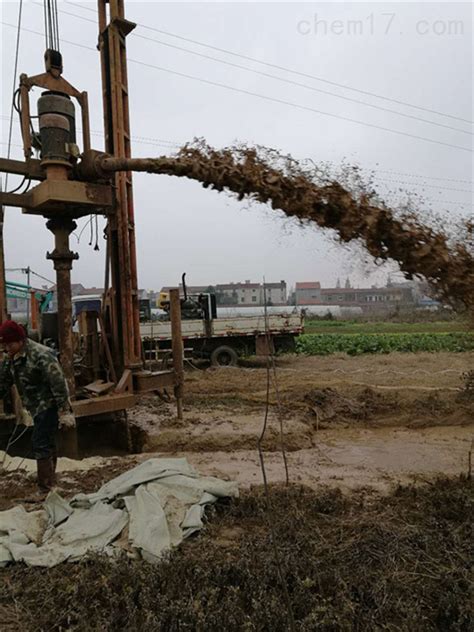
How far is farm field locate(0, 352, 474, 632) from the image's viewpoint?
272cm

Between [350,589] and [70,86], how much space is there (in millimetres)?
6455

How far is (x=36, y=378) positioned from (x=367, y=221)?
11.3 feet

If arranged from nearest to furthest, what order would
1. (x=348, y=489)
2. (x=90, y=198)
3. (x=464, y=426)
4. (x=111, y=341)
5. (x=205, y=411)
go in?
(x=348, y=489) < (x=90, y=198) < (x=111, y=341) < (x=464, y=426) < (x=205, y=411)

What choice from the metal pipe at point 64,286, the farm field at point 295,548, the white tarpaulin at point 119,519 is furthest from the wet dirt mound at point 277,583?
the metal pipe at point 64,286

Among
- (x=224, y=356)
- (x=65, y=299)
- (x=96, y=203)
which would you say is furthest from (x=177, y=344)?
(x=224, y=356)

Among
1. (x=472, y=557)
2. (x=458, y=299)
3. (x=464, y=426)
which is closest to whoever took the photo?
(x=472, y=557)

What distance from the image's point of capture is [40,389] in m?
4.93

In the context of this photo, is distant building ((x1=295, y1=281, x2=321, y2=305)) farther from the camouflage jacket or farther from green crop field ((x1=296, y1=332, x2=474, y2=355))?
the camouflage jacket

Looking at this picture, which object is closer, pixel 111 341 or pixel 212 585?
pixel 212 585

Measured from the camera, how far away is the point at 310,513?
407cm

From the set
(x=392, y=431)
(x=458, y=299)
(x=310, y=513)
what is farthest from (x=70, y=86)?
(x=392, y=431)

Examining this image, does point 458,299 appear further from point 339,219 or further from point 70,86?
point 70,86

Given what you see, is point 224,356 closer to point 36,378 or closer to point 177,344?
point 177,344

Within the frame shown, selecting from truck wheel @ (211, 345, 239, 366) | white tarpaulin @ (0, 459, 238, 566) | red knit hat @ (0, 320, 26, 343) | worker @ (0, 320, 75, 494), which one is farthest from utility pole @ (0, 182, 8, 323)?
truck wheel @ (211, 345, 239, 366)
